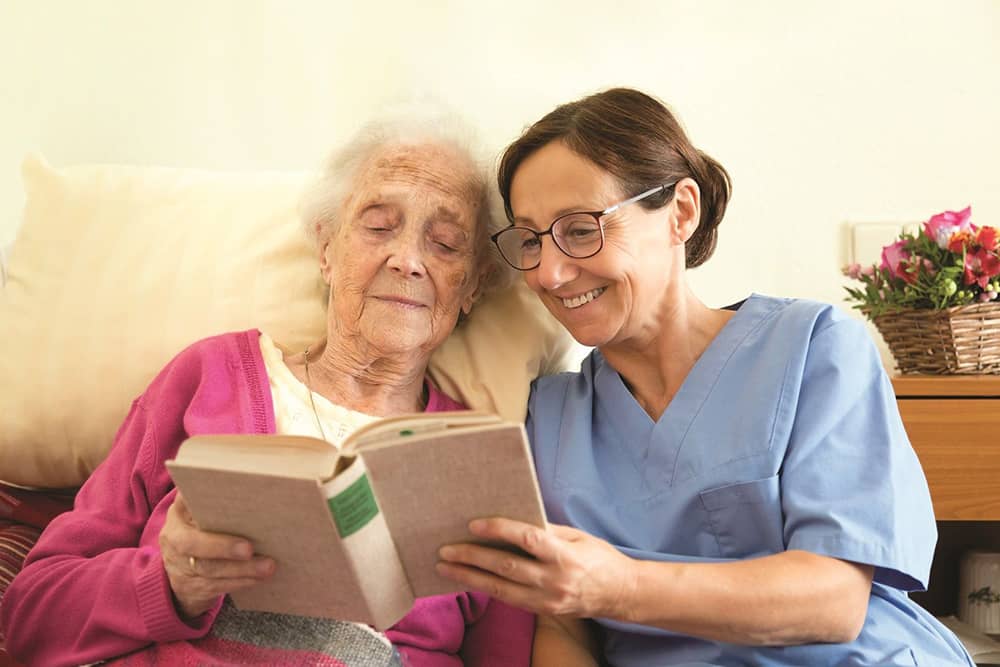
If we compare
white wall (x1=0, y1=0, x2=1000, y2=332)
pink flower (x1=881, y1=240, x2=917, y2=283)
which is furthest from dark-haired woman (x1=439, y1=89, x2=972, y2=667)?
white wall (x1=0, y1=0, x2=1000, y2=332)

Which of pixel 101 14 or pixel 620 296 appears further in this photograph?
pixel 101 14

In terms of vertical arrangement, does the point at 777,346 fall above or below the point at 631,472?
Result: above

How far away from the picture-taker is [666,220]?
1298 millimetres

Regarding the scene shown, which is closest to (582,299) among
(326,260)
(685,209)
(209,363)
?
(685,209)

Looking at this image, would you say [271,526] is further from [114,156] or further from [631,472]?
[114,156]

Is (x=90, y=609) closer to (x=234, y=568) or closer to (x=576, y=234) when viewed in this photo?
(x=234, y=568)

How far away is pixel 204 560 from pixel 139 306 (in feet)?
2.15

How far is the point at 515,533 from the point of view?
86cm

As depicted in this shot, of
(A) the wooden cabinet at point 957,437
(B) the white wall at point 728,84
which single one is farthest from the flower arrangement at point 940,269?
(B) the white wall at point 728,84

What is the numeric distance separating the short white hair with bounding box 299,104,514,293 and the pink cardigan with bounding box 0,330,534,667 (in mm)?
231

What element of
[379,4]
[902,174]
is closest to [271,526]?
[379,4]

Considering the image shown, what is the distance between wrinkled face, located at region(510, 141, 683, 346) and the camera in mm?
1244

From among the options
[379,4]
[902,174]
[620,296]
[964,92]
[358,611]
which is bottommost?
[358,611]

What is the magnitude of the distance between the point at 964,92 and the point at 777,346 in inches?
46.4
